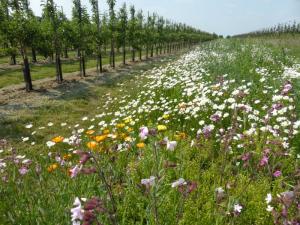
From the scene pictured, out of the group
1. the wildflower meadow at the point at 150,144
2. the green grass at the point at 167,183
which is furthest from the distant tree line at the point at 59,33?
the green grass at the point at 167,183

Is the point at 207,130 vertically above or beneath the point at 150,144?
above

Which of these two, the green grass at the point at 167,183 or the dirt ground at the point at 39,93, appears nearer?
the green grass at the point at 167,183

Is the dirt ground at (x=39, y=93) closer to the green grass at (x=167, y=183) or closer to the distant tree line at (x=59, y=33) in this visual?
the distant tree line at (x=59, y=33)

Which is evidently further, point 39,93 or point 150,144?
point 39,93

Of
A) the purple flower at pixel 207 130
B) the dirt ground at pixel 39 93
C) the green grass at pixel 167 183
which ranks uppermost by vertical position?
the purple flower at pixel 207 130

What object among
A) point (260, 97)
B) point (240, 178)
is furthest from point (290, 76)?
point (240, 178)

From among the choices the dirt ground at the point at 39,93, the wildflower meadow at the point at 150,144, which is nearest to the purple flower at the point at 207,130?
the wildflower meadow at the point at 150,144

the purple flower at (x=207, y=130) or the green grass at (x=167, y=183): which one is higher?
the purple flower at (x=207, y=130)

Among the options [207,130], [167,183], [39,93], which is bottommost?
[39,93]

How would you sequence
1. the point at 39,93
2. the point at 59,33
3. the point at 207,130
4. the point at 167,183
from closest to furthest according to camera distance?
1. the point at 207,130
2. the point at 167,183
3. the point at 39,93
4. the point at 59,33

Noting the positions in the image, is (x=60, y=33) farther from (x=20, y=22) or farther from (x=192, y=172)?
(x=192, y=172)

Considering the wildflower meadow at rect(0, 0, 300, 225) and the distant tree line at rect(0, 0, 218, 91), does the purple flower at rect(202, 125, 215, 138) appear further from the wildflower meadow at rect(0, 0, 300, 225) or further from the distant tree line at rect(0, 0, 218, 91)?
the distant tree line at rect(0, 0, 218, 91)

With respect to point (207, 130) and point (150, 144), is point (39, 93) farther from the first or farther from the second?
point (207, 130)

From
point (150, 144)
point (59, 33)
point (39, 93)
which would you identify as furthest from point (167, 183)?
point (59, 33)
